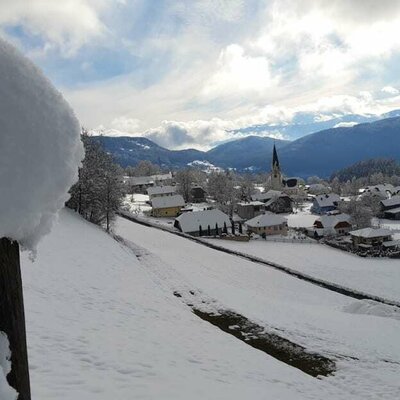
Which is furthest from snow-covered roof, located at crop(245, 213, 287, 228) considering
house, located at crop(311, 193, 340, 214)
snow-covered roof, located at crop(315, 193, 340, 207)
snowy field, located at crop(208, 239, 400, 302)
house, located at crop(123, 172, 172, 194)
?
house, located at crop(123, 172, 172, 194)

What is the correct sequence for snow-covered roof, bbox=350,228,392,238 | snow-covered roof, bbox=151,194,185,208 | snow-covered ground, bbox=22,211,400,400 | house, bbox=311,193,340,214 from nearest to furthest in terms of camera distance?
snow-covered ground, bbox=22,211,400,400 < snow-covered roof, bbox=350,228,392,238 < snow-covered roof, bbox=151,194,185,208 < house, bbox=311,193,340,214

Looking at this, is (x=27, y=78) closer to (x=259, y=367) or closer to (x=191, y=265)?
(x=259, y=367)

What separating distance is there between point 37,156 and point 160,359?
348 inches

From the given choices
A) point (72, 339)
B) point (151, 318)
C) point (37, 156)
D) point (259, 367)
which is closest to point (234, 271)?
point (151, 318)

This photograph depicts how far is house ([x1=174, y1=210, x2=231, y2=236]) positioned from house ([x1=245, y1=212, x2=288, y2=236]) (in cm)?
569

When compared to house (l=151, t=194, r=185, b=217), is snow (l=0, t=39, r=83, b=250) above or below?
above

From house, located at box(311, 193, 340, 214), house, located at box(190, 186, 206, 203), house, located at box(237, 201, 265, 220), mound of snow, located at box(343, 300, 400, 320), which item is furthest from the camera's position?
house, located at box(190, 186, 206, 203)

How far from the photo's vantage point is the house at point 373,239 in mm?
57281

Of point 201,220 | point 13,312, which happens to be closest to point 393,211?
point 201,220

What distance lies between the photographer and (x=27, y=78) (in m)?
2.74

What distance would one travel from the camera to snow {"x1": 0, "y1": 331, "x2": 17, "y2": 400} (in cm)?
265

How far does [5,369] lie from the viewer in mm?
2777

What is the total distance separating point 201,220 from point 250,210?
25723 millimetres

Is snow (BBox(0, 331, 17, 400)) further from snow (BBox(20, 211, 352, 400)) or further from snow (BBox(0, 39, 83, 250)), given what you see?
snow (BBox(20, 211, 352, 400))
